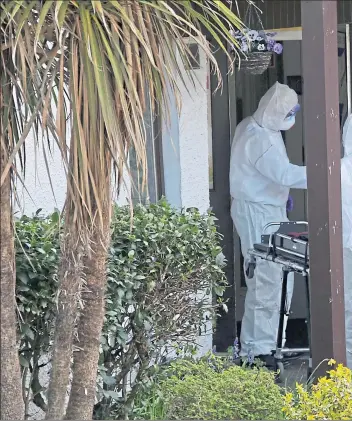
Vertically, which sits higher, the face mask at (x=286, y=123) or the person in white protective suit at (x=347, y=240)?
the face mask at (x=286, y=123)

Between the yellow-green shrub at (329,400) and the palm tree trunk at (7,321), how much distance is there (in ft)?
3.72

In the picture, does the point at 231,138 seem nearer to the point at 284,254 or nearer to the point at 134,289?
the point at 284,254

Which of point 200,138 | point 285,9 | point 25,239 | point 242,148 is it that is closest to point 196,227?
point 25,239

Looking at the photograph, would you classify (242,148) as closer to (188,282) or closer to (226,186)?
(226,186)

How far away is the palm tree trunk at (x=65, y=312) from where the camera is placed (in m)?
3.30

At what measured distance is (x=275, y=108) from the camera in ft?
23.3

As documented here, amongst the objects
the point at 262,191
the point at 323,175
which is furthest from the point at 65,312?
the point at 262,191

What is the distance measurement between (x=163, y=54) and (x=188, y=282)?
1.62 meters

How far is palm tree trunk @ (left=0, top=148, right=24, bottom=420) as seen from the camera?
10.5 ft

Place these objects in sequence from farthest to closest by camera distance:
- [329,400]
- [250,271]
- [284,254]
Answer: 1. [250,271]
2. [284,254]
3. [329,400]

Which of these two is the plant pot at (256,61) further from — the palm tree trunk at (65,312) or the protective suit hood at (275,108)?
the palm tree trunk at (65,312)

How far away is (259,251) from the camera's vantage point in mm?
6004

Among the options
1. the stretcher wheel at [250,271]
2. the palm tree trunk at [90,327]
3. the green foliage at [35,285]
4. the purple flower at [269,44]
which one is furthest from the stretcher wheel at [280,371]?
the palm tree trunk at [90,327]

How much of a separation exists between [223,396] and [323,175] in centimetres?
108
